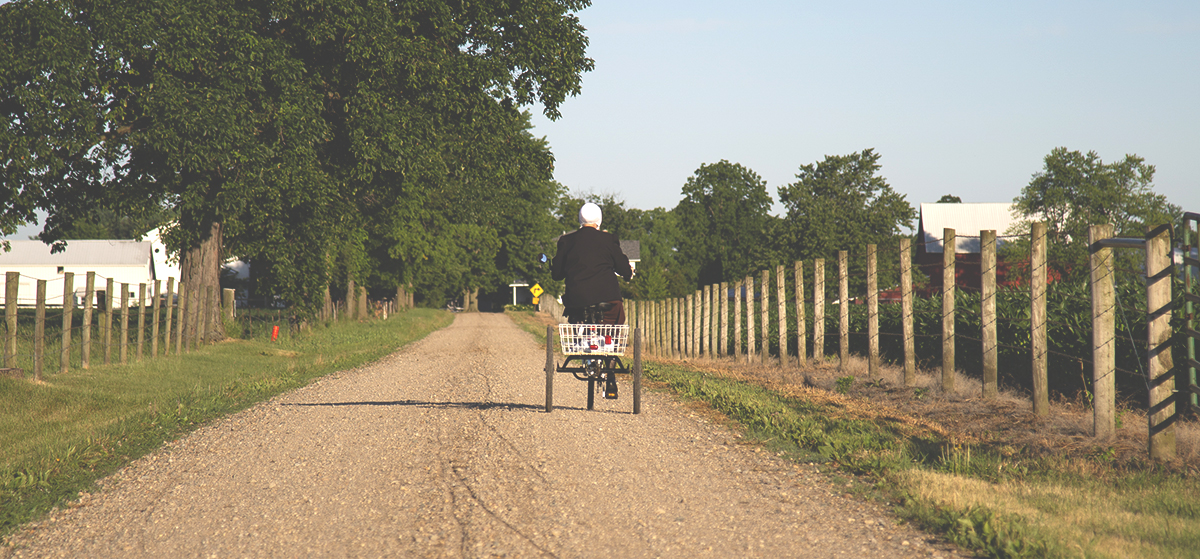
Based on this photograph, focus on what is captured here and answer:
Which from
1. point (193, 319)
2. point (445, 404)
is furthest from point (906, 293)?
point (193, 319)

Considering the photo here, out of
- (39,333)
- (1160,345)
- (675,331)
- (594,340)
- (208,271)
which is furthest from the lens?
(675,331)

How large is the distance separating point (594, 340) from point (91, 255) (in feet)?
317

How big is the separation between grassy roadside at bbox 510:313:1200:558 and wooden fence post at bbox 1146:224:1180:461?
1.08 ft

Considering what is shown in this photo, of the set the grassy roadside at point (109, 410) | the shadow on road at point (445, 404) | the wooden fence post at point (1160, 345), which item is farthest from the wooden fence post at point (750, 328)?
the wooden fence post at point (1160, 345)

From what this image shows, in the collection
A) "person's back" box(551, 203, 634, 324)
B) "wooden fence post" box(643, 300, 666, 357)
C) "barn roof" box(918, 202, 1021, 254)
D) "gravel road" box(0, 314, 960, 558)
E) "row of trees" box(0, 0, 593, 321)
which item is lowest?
"gravel road" box(0, 314, 960, 558)

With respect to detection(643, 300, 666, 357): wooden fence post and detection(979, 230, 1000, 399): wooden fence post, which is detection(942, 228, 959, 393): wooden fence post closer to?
detection(979, 230, 1000, 399): wooden fence post

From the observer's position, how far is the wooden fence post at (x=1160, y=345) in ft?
23.5

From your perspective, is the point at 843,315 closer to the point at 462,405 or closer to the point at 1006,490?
the point at 462,405

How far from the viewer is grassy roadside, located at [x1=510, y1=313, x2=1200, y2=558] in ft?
15.9

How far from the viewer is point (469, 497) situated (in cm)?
602

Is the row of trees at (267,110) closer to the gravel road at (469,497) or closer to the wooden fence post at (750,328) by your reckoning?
the wooden fence post at (750,328)

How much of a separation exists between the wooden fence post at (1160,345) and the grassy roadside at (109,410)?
26.3ft

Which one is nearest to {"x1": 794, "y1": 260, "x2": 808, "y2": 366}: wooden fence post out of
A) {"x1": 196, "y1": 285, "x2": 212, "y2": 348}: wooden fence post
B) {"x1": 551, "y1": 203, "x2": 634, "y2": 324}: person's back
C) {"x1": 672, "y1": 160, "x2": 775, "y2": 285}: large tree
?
{"x1": 551, "y1": 203, "x2": 634, "y2": 324}: person's back

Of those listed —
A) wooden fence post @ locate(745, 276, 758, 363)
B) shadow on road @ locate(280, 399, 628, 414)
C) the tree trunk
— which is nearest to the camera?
shadow on road @ locate(280, 399, 628, 414)
